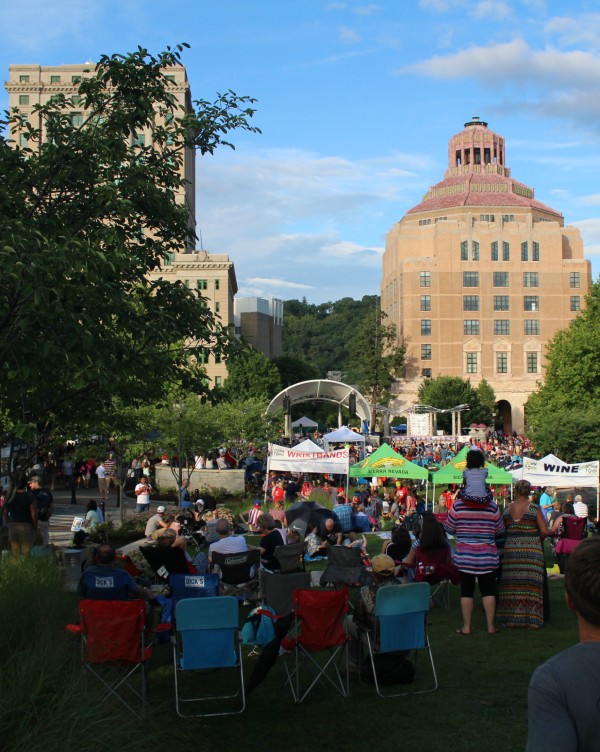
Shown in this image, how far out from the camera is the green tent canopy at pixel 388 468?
24.4 meters

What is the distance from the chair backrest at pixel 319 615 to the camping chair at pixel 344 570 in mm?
3850

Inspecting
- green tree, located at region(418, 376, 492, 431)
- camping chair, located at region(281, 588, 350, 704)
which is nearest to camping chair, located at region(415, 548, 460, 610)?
camping chair, located at region(281, 588, 350, 704)

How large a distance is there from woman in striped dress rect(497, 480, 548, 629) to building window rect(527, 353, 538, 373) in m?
87.1

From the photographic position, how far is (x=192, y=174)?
13325 cm

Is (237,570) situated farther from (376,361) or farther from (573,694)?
(376,361)

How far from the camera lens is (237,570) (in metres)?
12.3

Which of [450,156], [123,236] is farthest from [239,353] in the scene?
[450,156]

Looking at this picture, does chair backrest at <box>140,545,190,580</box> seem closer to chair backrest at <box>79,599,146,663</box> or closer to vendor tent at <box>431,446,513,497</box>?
chair backrest at <box>79,599,146,663</box>

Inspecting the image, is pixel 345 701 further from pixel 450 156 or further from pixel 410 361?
pixel 450 156

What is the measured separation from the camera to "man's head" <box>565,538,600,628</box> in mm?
2748

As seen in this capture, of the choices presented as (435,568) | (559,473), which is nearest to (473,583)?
(435,568)

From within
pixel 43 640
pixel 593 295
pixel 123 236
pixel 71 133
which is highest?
pixel 593 295

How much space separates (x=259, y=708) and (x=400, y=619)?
148 centimetres

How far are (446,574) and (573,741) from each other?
8907mm
